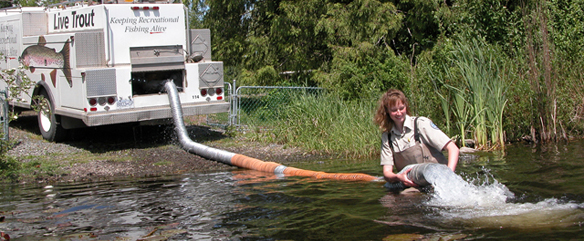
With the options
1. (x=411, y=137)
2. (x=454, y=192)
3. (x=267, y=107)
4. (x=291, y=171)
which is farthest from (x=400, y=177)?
(x=267, y=107)

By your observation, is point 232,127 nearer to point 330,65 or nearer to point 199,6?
point 330,65

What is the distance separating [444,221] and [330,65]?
12.0m

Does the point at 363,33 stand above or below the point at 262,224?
above

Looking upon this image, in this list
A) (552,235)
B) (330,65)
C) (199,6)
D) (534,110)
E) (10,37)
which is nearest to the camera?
(552,235)

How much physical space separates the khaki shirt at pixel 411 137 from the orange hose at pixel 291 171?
4.05 feet

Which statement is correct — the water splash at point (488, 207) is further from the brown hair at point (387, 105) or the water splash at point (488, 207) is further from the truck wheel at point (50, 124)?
the truck wheel at point (50, 124)

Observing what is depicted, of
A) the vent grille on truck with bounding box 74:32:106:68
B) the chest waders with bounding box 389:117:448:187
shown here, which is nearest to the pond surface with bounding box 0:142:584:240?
the chest waders with bounding box 389:117:448:187

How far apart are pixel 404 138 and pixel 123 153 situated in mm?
6866

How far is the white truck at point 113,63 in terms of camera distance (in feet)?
36.6

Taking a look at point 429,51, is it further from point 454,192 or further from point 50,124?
point 454,192

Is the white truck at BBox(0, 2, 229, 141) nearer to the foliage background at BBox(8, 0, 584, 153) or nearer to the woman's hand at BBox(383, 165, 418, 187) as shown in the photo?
the foliage background at BBox(8, 0, 584, 153)

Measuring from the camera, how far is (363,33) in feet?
51.8

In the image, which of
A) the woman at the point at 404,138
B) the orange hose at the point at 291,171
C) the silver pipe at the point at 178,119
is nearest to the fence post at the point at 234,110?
the silver pipe at the point at 178,119

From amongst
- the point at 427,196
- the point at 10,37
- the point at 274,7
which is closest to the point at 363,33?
the point at 274,7
